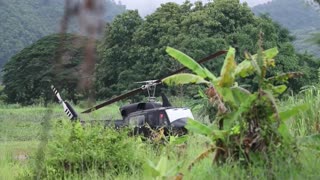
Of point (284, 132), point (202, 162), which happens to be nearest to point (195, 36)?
point (202, 162)

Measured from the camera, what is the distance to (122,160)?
206 inches

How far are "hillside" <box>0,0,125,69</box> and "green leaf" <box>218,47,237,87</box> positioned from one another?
2.16m

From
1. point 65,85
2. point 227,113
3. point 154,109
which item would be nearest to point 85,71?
point 65,85

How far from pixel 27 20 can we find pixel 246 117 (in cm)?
253

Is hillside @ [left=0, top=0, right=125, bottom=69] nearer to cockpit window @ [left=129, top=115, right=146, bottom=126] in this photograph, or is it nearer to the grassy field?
the grassy field

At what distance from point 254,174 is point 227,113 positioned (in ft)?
1.63

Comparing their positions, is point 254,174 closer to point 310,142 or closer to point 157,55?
point 310,142

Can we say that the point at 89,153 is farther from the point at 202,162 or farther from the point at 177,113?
the point at 177,113

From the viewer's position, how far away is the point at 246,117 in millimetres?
3566

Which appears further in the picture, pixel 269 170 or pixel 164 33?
pixel 164 33

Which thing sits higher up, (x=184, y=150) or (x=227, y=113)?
(x=227, y=113)

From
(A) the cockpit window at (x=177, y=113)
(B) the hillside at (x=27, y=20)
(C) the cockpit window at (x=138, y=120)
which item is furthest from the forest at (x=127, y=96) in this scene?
(A) the cockpit window at (x=177, y=113)

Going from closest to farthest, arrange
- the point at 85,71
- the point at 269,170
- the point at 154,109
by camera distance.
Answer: the point at 85,71 → the point at 269,170 → the point at 154,109

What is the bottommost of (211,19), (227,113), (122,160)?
(122,160)
